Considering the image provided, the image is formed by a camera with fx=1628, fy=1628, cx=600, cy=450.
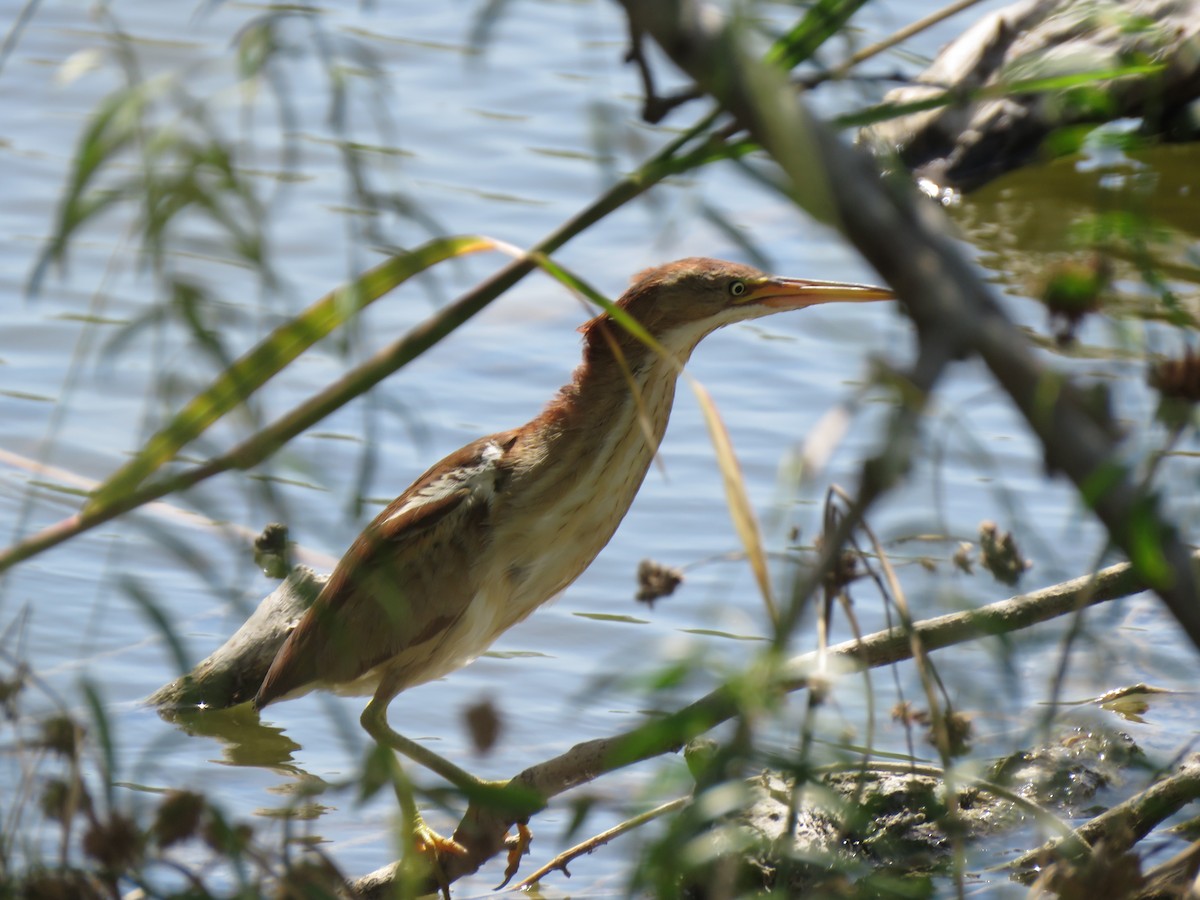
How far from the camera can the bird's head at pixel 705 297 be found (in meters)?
3.67

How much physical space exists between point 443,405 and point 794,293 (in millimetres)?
3007

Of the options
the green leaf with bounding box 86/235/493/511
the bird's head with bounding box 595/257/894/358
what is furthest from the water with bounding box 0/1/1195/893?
the bird's head with bounding box 595/257/894/358

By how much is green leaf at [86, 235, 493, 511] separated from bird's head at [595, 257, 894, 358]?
1.99 metres

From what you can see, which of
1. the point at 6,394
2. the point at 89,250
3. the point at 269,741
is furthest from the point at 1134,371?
the point at 89,250

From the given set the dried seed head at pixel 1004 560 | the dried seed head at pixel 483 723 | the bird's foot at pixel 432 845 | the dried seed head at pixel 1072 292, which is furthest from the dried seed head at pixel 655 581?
the bird's foot at pixel 432 845

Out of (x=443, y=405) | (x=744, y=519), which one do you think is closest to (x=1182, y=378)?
(x=744, y=519)

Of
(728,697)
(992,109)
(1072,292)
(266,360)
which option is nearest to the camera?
(728,697)

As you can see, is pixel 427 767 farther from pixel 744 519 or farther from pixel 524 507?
pixel 744 519

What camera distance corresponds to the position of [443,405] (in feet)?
21.2

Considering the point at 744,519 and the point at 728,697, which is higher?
the point at 744,519

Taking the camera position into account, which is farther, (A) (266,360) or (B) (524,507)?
(B) (524,507)

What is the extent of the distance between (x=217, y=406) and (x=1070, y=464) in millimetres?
873

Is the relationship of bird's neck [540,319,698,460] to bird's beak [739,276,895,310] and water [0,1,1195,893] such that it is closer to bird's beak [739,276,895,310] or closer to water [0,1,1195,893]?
bird's beak [739,276,895,310]

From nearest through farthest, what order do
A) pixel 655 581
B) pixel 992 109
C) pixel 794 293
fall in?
1. pixel 655 581
2. pixel 794 293
3. pixel 992 109
